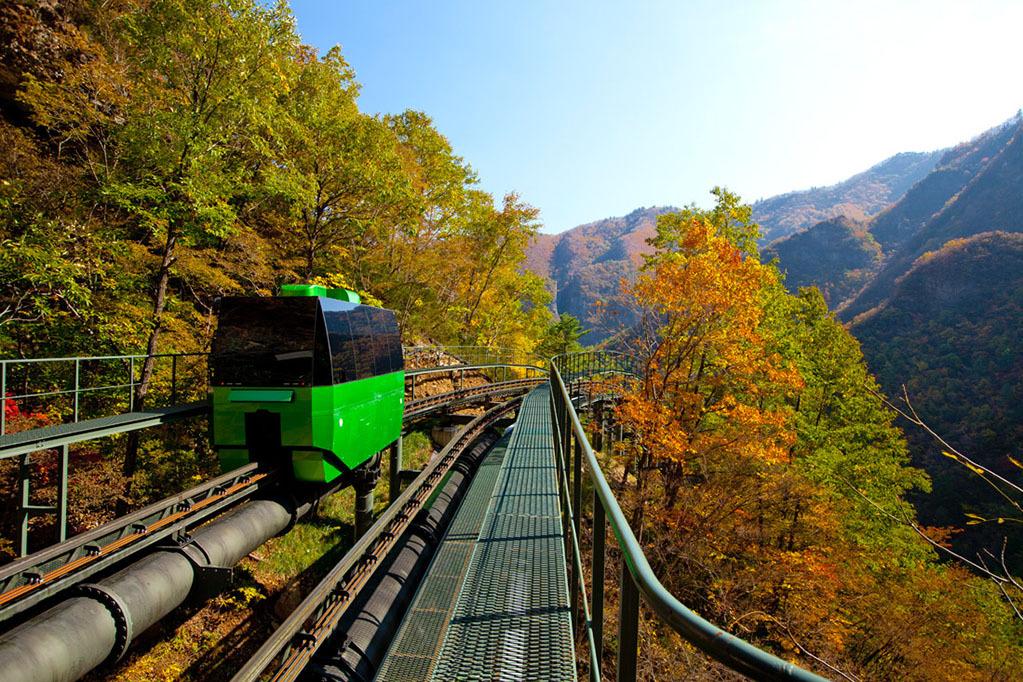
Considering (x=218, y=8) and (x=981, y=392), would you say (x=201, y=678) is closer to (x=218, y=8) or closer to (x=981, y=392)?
(x=218, y=8)

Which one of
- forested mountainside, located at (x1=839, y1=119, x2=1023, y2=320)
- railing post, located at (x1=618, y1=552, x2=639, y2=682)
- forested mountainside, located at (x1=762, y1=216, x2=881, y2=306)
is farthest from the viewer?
forested mountainside, located at (x1=762, y1=216, x2=881, y2=306)

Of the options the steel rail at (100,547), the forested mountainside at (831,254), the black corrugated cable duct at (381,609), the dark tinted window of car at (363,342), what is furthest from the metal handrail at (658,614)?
the forested mountainside at (831,254)

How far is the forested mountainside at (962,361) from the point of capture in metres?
45.0

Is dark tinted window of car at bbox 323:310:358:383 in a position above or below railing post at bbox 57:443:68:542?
above

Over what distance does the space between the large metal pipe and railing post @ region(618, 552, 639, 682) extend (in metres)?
3.79

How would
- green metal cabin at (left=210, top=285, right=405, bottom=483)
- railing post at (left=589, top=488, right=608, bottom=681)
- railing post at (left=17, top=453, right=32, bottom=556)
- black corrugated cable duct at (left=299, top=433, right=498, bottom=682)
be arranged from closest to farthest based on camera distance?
railing post at (left=589, top=488, right=608, bottom=681), railing post at (left=17, top=453, right=32, bottom=556), black corrugated cable duct at (left=299, top=433, right=498, bottom=682), green metal cabin at (left=210, top=285, right=405, bottom=483)

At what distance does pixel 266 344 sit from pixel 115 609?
11.7 feet

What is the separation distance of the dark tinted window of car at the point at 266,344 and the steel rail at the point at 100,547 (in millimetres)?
1360

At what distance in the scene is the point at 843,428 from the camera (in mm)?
21609

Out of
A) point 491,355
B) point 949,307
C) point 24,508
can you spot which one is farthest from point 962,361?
point 24,508

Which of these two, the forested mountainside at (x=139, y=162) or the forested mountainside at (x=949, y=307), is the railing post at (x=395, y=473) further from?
the forested mountainside at (x=949, y=307)

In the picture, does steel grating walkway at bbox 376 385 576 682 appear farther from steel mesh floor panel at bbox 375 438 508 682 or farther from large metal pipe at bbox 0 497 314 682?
large metal pipe at bbox 0 497 314 682

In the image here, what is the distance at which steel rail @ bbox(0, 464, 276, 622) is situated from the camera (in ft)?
12.8

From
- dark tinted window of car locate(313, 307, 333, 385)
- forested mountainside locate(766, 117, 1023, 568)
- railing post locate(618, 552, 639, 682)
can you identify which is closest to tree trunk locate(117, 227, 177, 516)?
dark tinted window of car locate(313, 307, 333, 385)
